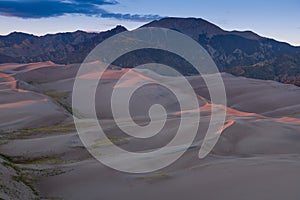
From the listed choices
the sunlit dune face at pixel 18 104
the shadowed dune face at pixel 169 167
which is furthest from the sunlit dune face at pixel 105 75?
the sunlit dune face at pixel 18 104

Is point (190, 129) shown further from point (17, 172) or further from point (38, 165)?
point (17, 172)

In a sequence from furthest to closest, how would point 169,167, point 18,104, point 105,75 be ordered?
point 105,75 → point 18,104 → point 169,167

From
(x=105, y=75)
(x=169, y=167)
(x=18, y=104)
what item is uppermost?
(x=105, y=75)

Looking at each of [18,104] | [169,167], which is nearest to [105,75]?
[18,104]

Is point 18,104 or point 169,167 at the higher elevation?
point 169,167

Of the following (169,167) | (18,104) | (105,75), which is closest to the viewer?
(169,167)

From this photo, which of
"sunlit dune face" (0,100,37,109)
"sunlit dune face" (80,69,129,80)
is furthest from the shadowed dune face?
"sunlit dune face" (80,69,129,80)

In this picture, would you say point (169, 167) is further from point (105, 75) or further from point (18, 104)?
point (105, 75)

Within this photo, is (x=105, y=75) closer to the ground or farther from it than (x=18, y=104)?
farther from it

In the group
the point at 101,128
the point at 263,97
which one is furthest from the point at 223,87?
the point at 101,128

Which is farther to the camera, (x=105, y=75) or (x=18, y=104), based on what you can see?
(x=105, y=75)

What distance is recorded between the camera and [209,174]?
14969 mm

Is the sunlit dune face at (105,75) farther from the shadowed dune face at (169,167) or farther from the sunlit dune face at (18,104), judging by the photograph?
the sunlit dune face at (18,104)

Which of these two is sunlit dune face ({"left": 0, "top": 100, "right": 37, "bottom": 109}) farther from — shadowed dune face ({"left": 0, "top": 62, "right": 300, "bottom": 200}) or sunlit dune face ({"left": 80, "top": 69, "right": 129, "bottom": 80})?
sunlit dune face ({"left": 80, "top": 69, "right": 129, "bottom": 80})
